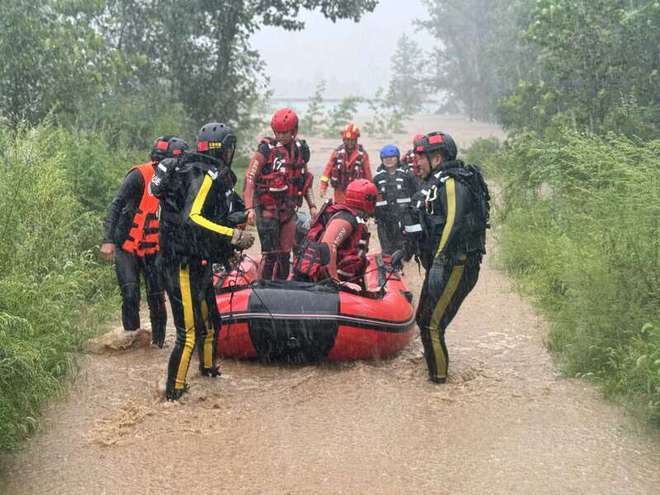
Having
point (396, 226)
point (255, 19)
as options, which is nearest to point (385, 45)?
point (255, 19)

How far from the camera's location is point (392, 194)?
1045 cm

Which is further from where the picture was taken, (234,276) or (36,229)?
(234,276)

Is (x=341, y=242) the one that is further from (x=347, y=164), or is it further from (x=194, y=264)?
(x=347, y=164)

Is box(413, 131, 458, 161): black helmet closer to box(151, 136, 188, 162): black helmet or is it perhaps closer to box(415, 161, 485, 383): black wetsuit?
box(415, 161, 485, 383): black wetsuit

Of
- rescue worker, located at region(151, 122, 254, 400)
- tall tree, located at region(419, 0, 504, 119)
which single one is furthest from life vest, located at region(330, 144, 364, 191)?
tall tree, located at region(419, 0, 504, 119)

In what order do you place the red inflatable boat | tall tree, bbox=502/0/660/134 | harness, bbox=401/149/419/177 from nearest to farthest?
the red inflatable boat
harness, bbox=401/149/419/177
tall tree, bbox=502/0/660/134

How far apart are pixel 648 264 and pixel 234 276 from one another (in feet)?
11.2

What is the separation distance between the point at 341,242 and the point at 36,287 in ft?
8.04

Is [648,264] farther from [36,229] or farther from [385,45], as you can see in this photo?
[385,45]

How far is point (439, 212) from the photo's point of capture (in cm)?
651

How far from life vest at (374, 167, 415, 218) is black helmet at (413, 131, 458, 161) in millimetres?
3815

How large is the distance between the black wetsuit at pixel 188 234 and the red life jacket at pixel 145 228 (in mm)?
1059

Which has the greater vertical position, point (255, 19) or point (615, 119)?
point (255, 19)

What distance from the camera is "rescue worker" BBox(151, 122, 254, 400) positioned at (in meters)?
5.85
